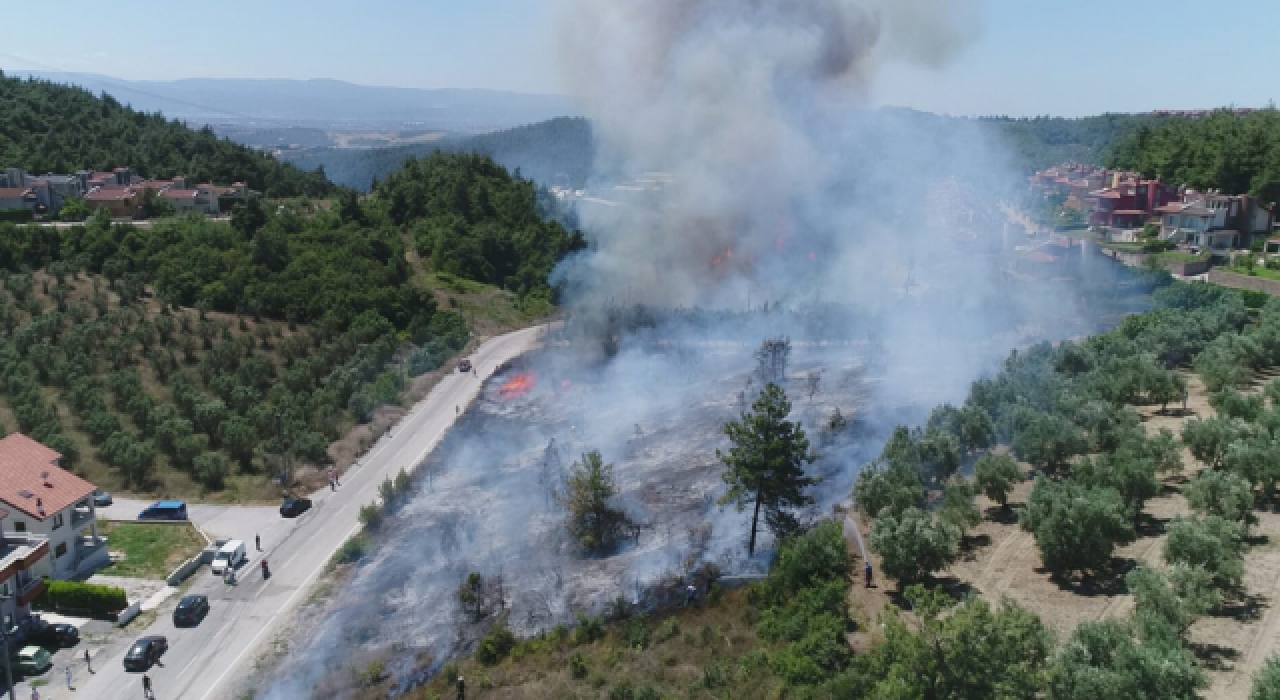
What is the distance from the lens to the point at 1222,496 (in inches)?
645

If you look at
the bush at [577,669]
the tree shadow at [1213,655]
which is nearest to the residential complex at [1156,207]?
the tree shadow at [1213,655]

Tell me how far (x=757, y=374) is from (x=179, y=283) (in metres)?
23.2

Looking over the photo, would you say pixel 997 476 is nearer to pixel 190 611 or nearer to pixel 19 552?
pixel 190 611

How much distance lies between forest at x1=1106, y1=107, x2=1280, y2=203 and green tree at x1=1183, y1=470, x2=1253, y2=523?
1482 inches

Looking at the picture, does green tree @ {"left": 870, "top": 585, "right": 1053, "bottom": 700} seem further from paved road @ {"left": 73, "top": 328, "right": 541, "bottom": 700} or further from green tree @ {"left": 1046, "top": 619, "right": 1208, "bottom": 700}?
paved road @ {"left": 73, "top": 328, "right": 541, "bottom": 700}

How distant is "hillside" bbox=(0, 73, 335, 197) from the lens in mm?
52312

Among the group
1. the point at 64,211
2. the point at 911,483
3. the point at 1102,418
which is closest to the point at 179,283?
the point at 64,211

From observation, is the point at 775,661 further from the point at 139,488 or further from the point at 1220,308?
the point at 1220,308

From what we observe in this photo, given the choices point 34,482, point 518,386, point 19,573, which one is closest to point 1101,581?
point 518,386

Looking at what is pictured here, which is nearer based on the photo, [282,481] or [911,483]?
[911,483]

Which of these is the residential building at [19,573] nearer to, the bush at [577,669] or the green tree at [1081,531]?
the bush at [577,669]

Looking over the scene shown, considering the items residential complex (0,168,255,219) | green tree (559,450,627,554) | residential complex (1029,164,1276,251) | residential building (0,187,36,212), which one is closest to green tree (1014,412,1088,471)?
green tree (559,450,627,554)

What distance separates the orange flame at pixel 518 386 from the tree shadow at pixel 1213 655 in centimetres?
2103

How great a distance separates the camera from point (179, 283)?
115 ft
